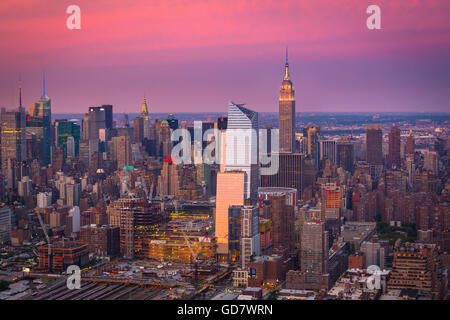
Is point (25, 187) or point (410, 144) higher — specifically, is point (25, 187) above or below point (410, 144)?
below

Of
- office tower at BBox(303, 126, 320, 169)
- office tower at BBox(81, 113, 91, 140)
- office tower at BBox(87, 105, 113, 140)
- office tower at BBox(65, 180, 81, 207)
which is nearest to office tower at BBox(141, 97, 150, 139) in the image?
office tower at BBox(87, 105, 113, 140)

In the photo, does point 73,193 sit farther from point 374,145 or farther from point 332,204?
point 374,145

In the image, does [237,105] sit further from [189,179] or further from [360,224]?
[360,224]

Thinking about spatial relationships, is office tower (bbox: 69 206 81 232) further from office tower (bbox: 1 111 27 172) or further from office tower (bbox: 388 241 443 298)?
office tower (bbox: 388 241 443 298)

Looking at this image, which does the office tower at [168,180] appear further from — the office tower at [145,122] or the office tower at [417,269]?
the office tower at [417,269]

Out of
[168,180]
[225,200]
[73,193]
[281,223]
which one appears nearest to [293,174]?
[168,180]
